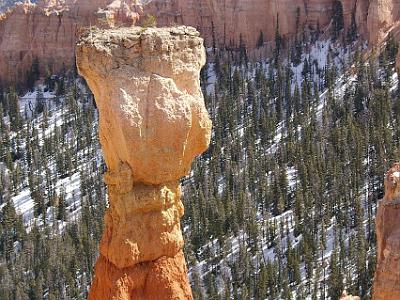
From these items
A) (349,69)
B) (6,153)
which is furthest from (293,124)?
(6,153)

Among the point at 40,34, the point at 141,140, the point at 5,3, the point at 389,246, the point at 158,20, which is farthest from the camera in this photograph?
the point at 5,3

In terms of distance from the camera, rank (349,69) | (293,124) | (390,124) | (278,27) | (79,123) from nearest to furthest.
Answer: (390,124)
(293,124)
(349,69)
(79,123)
(278,27)

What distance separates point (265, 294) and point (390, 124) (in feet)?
55.3

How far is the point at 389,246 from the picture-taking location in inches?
523

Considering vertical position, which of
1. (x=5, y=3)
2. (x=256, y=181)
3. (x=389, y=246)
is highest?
(x=5, y=3)

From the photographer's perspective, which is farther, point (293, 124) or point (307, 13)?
point (307, 13)

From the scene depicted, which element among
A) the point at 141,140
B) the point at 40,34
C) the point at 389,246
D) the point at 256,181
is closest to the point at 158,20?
the point at 40,34

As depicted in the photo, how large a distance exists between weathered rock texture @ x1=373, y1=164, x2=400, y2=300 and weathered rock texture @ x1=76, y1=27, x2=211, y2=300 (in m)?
4.12

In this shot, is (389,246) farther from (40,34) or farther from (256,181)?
(40,34)

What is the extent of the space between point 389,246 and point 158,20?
5959cm

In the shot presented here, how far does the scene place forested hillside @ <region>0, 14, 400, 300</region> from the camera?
41375 millimetres

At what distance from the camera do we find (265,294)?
3884 centimetres

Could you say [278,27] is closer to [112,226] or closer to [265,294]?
[265,294]

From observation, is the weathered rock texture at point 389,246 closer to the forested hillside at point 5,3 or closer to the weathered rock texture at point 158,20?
the weathered rock texture at point 158,20
